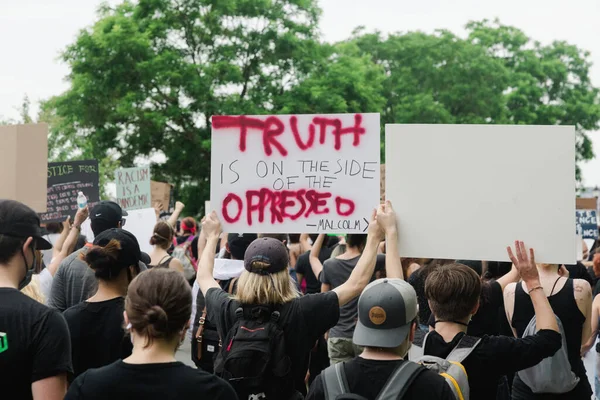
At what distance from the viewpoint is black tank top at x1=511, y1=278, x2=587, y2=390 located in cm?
524

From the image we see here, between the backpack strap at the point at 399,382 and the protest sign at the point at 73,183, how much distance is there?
7.19 m

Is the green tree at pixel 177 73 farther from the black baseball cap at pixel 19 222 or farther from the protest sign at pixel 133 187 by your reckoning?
the black baseball cap at pixel 19 222

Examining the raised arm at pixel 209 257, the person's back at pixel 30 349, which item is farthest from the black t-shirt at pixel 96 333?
the person's back at pixel 30 349

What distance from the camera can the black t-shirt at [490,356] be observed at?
12.1 feet

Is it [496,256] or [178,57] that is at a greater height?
[178,57]

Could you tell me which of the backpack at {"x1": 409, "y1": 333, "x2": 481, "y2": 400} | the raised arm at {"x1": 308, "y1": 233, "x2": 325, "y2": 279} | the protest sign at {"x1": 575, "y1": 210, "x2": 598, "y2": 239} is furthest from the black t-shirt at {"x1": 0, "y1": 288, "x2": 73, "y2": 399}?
the protest sign at {"x1": 575, "y1": 210, "x2": 598, "y2": 239}

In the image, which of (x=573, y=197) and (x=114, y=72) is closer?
(x=573, y=197)

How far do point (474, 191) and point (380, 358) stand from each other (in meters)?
1.56

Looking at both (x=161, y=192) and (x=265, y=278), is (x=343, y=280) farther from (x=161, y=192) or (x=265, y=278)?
(x=161, y=192)

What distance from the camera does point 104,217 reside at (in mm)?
5539

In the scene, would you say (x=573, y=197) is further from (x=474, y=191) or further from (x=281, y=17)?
(x=281, y=17)

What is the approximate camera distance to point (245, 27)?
34.3 meters

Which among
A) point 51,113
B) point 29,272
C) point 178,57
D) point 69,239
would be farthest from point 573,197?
point 51,113

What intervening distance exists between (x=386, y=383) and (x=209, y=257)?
5.78ft
